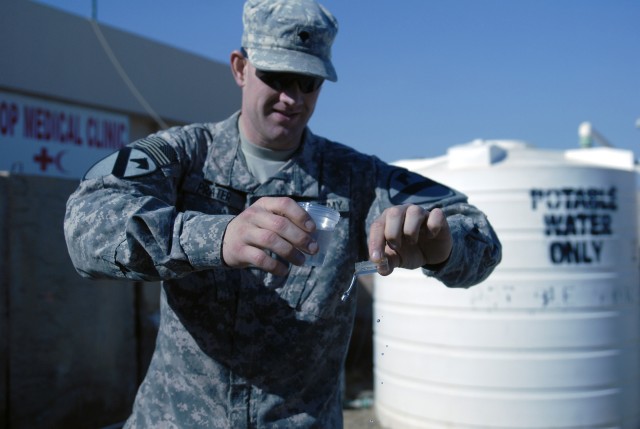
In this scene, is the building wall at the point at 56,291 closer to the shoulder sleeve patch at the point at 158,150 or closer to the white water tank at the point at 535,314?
the white water tank at the point at 535,314

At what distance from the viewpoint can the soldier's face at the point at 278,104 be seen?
1931 mm

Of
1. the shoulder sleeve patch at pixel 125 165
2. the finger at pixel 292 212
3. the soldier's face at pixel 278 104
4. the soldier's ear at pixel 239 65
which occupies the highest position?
the soldier's ear at pixel 239 65

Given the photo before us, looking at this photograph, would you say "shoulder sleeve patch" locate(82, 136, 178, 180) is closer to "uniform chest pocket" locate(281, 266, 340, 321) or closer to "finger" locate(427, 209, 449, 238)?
"uniform chest pocket" locate(281, 266, 340, 321)

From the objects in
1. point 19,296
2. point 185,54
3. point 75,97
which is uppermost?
point 185,54

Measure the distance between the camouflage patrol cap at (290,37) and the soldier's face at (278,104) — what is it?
0.05m

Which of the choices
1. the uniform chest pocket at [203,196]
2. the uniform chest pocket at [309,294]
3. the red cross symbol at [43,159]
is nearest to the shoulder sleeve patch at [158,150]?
the uniform chest pocket at [203,196]

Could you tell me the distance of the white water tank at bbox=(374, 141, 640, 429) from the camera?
453 centimetres

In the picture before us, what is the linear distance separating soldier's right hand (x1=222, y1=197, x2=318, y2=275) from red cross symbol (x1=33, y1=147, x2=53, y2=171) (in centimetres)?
567

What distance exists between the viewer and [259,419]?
1.90m

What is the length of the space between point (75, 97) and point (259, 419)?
18.4 feet

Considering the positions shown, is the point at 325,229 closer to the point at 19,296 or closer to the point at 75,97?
the point at 19,296

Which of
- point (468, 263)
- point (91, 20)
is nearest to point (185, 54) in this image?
point (91, 20)

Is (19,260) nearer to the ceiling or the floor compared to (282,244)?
nearer to the floor

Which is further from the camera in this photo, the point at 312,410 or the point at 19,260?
the point at 19,260
